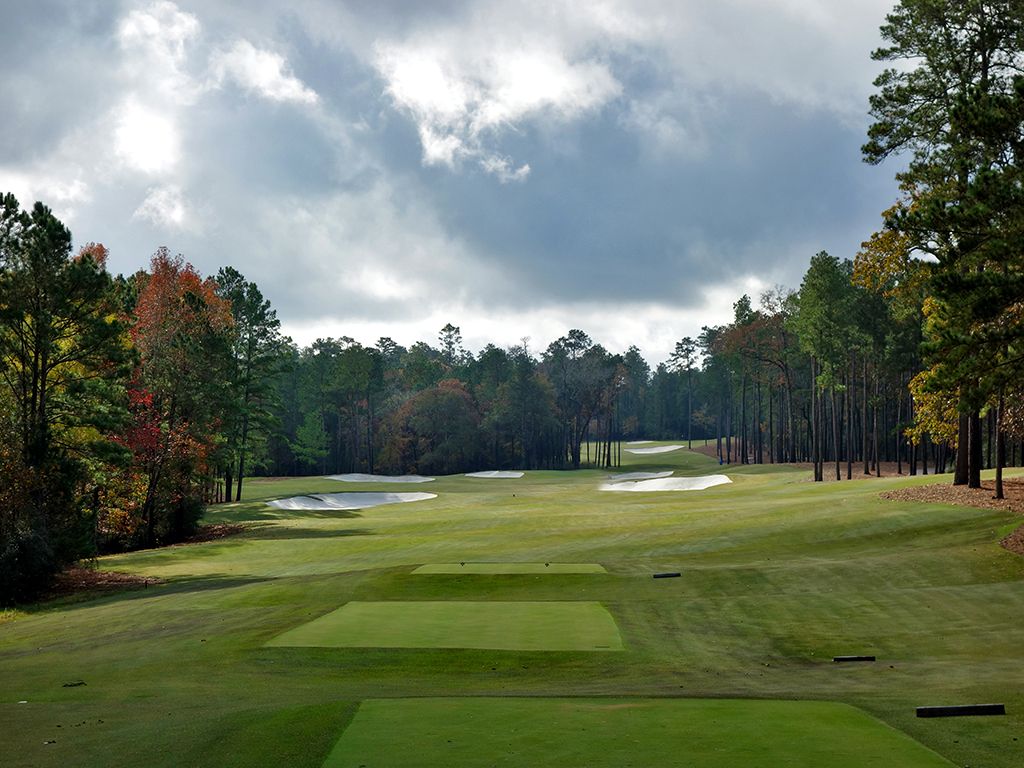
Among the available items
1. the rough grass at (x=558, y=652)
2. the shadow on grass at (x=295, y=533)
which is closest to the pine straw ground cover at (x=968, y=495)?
the rough grass at (x=558, y=652)

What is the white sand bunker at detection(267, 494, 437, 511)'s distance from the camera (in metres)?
60.1

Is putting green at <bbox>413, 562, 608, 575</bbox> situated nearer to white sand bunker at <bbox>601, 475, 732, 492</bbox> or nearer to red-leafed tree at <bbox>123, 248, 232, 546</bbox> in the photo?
red-leafed tree at <bbox>123, 248, 232, 546</bbox>

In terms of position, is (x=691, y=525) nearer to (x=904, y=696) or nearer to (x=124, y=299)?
(x=904, y=696)

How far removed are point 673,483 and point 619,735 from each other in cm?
6502

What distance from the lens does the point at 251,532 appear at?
44219 mm

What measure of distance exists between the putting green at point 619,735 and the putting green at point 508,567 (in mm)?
14282

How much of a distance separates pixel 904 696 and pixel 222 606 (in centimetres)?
1570

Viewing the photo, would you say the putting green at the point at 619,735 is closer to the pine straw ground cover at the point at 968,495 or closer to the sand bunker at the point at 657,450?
the pine straw ground cover at the point at 968,495

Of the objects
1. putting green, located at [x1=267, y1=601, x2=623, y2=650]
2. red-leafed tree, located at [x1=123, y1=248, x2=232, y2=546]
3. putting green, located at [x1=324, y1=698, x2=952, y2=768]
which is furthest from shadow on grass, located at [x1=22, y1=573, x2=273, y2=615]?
putting green, located at [x1=324, y1=698, x2=952, y2=768]

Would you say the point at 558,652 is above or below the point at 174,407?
below

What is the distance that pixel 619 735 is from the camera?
9.07m

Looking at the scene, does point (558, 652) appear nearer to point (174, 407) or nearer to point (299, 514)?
point (174, 407)

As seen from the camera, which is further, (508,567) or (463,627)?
(508,567)

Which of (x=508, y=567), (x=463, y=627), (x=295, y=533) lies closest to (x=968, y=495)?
(x=508, y=567)
